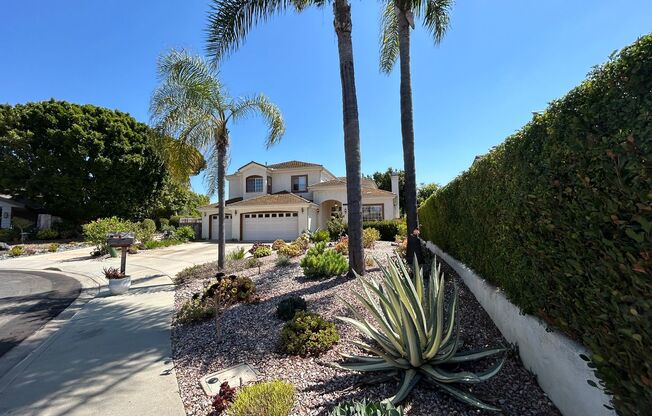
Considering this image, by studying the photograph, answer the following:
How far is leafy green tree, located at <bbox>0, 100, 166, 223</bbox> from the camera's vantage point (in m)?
24.9

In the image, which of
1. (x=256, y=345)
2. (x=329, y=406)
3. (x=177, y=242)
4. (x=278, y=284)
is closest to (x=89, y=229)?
(x=177, y=242)

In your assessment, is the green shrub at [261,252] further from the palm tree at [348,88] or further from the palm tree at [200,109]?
the palm tree at [348,88]

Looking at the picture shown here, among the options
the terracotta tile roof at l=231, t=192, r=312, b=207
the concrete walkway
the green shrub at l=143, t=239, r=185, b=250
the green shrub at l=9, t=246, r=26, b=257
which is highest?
the terracotta tile roof at l=231, t=192, r=312, b=207

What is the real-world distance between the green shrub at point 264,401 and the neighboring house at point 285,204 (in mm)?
19408

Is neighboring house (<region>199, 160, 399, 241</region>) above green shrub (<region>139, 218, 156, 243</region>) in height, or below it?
above

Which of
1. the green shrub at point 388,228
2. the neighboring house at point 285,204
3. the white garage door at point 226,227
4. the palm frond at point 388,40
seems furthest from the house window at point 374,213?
the palm frond at point 388,40

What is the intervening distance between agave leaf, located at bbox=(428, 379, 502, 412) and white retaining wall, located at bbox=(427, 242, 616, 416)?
0.58m

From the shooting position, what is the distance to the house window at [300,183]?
27.8 metres

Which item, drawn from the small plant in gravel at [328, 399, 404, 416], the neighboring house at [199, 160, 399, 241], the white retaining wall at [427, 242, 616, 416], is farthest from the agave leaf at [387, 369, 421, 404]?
the neighboring house at [199, 160, 399, 241]

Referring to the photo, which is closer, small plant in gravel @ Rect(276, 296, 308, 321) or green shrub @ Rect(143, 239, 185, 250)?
small plant in gravel @ Rect(276, 296, 308, 321)

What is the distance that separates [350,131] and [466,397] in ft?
19.7

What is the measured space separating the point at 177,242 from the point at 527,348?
22973 millimetres

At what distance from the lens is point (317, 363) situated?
383cm

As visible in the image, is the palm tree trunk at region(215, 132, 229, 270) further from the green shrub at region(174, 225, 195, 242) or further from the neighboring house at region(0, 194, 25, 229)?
the neighboring house at region(0, 194, 25, 229)
